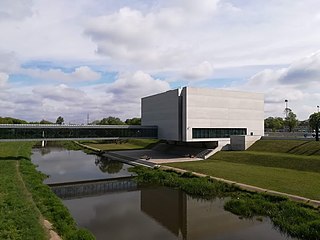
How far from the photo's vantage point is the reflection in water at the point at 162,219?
1512 centimetres

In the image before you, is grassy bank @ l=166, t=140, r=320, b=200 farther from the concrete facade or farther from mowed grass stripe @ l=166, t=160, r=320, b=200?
the concrete facade

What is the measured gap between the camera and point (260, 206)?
18297 millimetres

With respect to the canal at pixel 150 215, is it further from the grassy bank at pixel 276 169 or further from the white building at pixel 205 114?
the white building at pixel 205 114

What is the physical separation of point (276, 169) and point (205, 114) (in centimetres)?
1657

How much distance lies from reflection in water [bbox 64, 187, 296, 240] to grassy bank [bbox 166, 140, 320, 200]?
16.2 feet

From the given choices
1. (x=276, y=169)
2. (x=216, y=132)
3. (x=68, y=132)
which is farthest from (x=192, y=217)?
(x=216, y=132)

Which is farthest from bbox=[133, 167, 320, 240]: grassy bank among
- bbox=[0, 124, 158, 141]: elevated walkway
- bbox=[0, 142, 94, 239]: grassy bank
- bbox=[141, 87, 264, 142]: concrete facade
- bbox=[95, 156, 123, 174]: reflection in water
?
bbox=[0, 124, 158, 141]: elevated walkway

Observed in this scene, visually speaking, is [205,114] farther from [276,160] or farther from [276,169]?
[276,169]

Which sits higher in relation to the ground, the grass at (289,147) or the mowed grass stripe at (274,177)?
the grass at (289,147)

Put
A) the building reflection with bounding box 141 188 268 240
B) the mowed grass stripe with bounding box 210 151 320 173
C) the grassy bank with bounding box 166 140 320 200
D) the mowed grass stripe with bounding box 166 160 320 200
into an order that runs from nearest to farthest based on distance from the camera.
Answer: the building reflection with bounding box 141 188 268 240 < the mowed grass stripe with bounding box 166 160 320 200 < the grassy bank with bounding box 166 140 320 200 < the mowed grass stripe with bounding box 210 151 320 173

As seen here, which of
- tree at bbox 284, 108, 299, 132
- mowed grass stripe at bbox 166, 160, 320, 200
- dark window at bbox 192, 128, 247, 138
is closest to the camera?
mowed grass stripe at bbox 166, 160, 320, 200

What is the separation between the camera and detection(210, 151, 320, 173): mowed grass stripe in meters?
28.7

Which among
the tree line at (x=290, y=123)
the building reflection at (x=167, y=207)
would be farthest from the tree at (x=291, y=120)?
the building reflection at (x=167, y=207)

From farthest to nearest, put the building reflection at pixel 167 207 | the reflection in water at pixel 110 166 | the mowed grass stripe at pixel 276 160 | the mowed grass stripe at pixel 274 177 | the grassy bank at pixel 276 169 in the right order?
1. the reflection in water at pixel 110 166
2. the mowed grass stripe at pixel 276 160
3. the grassy bank at pixel 276 169
4. the mowed grass stripe at pixel 274 177
5. the building reflection at pixel 167 207
